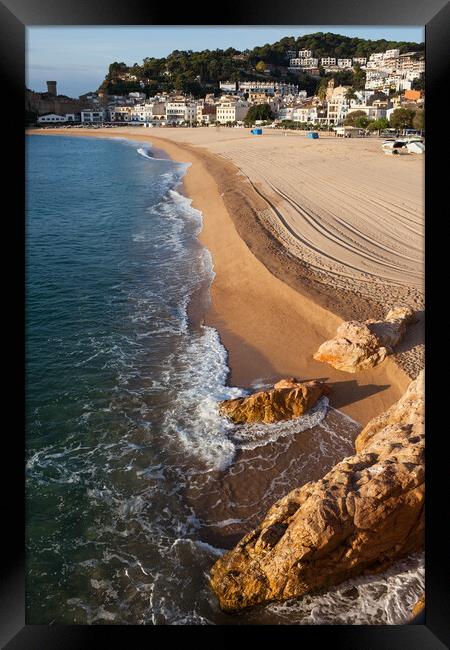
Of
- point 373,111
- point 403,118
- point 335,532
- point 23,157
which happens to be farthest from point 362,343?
point 373,111

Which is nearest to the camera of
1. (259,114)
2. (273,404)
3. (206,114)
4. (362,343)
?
(273,404)

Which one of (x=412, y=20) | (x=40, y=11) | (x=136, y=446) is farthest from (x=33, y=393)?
Answer: (x=412, y=20)

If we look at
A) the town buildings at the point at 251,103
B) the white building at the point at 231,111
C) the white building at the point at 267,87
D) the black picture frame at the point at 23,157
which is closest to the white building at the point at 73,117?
the town buildings at the point at 251,103

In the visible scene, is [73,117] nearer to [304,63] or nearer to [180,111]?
[180,111]

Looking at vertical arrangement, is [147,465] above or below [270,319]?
below

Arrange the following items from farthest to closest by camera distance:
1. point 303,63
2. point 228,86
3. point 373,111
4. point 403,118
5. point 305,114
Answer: point 228,86, point 305,114, point 303,63, point 373,111, point 403,118

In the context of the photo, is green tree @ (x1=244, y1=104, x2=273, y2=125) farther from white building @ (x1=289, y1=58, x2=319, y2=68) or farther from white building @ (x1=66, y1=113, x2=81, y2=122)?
white building @ (x1=66, y1=113, x2=81, y2=122)

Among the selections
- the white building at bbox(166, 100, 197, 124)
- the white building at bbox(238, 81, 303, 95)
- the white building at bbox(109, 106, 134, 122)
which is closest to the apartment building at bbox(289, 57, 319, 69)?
the white building at bbox(238, 81, 303, 95)

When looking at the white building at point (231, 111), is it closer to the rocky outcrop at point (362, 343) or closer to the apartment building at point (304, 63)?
the apartment building at point (304, 63)
